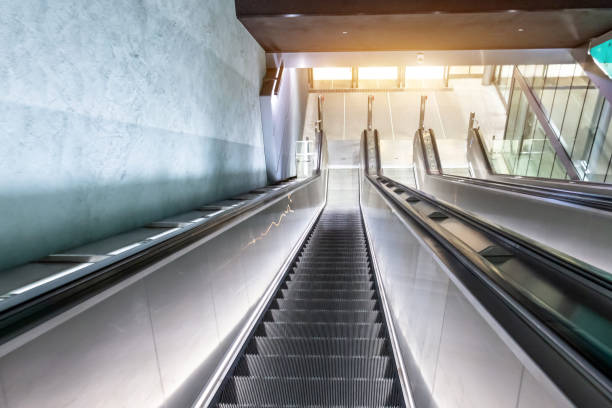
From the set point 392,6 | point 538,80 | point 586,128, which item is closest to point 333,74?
point 538,80

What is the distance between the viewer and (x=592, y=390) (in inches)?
26.9

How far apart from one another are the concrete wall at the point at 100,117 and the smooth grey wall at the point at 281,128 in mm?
2685

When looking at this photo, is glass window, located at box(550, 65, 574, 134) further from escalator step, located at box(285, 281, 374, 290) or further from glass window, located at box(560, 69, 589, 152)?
escalator step, located at box(285, 281, 374, 290)

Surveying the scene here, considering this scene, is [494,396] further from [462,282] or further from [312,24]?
[312,24]

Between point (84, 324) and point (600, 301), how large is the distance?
177cm

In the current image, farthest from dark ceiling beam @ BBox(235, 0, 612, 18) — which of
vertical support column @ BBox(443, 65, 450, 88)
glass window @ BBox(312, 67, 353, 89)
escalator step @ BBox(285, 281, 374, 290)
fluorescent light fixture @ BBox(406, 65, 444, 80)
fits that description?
fluorescent light fixture @ BBox(406, 65, 444, 80)

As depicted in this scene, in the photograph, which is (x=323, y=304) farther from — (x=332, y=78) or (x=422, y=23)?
(x=332, y=78)

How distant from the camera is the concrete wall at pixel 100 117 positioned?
2096mm

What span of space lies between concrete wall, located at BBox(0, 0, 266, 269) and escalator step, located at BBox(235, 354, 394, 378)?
1510mm

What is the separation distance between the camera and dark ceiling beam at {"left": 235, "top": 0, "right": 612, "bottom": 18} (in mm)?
6168

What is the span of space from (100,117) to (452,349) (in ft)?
9.14

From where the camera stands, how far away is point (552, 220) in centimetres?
436

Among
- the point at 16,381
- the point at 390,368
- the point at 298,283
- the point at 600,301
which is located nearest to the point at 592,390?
the point at 600,301

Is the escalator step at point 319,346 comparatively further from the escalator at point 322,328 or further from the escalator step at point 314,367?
the escalator step at point 314,367
